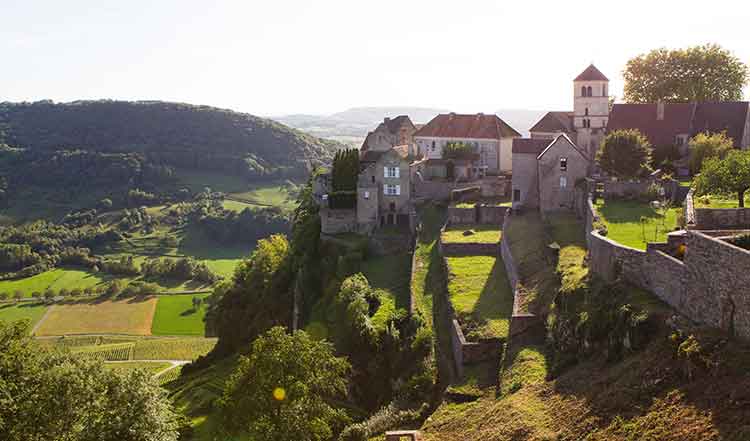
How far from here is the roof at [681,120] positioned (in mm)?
59594

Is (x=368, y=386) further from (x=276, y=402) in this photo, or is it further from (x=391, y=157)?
(x=391, y=157)

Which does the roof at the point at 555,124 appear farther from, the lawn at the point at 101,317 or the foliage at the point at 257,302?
the lawn at the point at 101,317

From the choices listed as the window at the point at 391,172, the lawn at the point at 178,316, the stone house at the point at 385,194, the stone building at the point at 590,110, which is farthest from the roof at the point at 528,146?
the lawn at the point at 178,316

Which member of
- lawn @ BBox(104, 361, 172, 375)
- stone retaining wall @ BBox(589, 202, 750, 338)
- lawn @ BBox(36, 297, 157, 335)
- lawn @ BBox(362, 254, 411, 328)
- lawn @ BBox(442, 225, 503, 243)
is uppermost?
stone retaining wall @ BBox(589, 202, 750, 338)

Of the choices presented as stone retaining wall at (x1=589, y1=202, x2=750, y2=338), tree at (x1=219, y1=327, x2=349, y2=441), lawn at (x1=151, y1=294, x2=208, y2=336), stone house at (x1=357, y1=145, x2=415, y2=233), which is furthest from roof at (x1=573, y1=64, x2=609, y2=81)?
lawn at (x1=151, y1=294, x2=208, y2=336)

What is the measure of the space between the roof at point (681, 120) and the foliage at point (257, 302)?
106 feet

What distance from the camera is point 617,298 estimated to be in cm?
2741

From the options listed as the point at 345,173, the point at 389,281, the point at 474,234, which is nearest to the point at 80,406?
the point at 389,281

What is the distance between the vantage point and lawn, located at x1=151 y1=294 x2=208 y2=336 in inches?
4402

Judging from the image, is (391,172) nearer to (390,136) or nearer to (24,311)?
(390,136)

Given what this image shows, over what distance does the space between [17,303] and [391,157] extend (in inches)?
4002

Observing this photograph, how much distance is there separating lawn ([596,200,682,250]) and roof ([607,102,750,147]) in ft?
59.2

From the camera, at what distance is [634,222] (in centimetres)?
3919

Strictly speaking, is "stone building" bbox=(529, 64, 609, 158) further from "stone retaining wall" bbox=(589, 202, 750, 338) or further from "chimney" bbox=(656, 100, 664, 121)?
"stone retaining wall" bbox=(589, 202, 750, 338)
